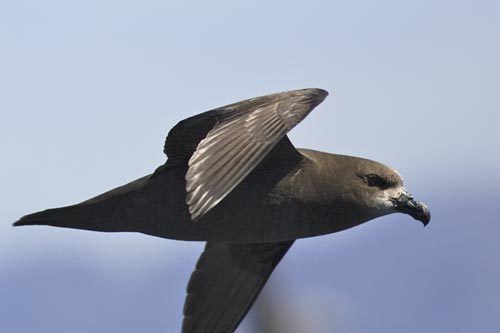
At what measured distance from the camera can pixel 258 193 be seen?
12.9 meters

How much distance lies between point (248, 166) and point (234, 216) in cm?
123

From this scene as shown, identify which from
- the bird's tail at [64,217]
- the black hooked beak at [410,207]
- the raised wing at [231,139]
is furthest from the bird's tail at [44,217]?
the black hooked beak at [410,207]

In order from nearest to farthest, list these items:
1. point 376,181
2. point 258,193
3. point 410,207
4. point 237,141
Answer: point 237,141 → point 258,193 → point 410,207 → point 376,181

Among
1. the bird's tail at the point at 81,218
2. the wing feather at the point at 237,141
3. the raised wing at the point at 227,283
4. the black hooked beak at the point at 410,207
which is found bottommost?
the raised wing at the point at 227,283

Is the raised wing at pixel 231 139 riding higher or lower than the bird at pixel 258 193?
higher

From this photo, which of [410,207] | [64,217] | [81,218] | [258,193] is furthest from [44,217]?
[410,207]

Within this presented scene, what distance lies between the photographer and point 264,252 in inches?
577

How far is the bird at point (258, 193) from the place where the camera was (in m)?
12.3

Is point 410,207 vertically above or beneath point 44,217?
beneath

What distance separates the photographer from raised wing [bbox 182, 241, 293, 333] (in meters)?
14.7

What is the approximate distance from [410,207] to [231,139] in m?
2.17

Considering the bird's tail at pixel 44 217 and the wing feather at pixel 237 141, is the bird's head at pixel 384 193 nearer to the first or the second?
the wing feather at pixel 237 141

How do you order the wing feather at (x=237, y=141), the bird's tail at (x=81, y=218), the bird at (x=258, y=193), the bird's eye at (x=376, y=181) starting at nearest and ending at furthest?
the wing feather at (x=237, y=141)
the bird at (x=258, y=193)
the bird's tail at (x=81, y=218)
the bird's eye at (x=376, y=181)

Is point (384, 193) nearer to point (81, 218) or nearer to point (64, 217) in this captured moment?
point (81, 218)
